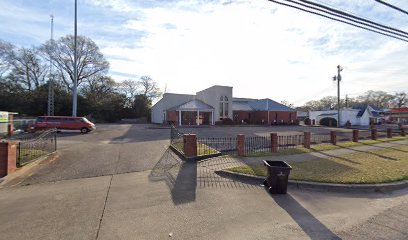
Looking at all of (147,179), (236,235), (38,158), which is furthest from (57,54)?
(236,235)

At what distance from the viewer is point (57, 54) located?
51.0 metres

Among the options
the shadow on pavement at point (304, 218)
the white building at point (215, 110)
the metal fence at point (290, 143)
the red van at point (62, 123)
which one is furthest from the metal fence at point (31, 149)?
the white building at point (215, 110)

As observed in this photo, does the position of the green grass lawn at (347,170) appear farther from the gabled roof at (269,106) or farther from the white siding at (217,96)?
the gabled roof at (269,106)

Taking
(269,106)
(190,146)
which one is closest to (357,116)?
(269,106)

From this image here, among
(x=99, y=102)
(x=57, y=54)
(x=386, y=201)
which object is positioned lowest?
(x=386, y=201)

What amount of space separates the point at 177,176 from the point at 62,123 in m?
21.3

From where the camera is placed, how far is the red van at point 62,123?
24031 mm

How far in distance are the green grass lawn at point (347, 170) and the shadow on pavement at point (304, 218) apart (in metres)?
1.62

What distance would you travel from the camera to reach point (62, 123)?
2473 centimetres

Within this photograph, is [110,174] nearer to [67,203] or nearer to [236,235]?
[67,203]

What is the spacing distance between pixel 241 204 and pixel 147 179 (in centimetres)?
331

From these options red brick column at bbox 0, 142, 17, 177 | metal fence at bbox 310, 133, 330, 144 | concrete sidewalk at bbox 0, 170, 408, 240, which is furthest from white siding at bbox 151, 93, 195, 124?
concrete sidewalk at bbox 0, 170, 408, 240

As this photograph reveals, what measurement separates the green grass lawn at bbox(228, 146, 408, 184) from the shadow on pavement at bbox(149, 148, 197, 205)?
163 centimetres

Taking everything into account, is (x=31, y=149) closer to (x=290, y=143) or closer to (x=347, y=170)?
(x=347, y=170)
